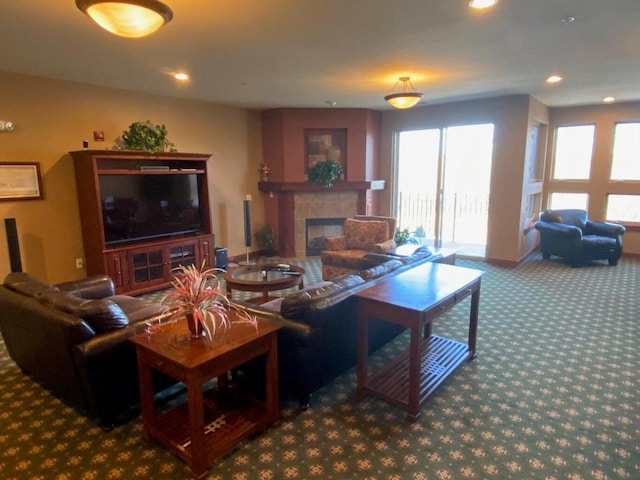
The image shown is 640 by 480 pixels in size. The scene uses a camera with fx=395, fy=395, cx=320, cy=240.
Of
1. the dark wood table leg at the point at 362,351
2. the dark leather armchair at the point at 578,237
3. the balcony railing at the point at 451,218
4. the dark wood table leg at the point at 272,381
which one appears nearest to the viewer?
the dark wood table leg at the point at 272,381

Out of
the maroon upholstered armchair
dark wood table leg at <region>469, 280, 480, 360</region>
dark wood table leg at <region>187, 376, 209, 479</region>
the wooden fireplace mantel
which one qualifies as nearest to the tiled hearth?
the wooden fireplace mantel

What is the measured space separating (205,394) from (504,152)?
5.88 meters

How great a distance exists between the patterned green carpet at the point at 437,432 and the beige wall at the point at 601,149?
15.2 feet

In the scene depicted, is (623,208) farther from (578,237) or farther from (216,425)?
(216,425)

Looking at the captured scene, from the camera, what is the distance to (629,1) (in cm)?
267

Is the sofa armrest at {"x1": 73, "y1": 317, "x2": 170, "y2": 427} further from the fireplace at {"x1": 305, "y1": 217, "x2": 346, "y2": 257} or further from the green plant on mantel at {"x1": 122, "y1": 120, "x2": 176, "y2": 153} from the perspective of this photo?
the fireplace at {"x1": 305, "y1": 217, "x2": 346, "y2": 257}

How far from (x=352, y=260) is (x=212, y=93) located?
3.09 metres

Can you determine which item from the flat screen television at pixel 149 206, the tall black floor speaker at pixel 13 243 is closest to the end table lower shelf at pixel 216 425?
the tall black floor speaker at pixel 13 243

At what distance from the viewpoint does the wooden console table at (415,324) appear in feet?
8.35

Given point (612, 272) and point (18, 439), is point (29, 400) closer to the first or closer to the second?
point (18, 439)

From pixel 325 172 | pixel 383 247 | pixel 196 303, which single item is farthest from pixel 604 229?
pixel 196 303

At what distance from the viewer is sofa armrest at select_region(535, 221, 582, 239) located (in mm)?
6426

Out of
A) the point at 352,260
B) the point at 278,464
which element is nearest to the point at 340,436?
the point at 278,464

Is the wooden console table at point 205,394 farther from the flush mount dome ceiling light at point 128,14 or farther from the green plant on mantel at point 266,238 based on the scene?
the green plant on mantel at point 266,238
